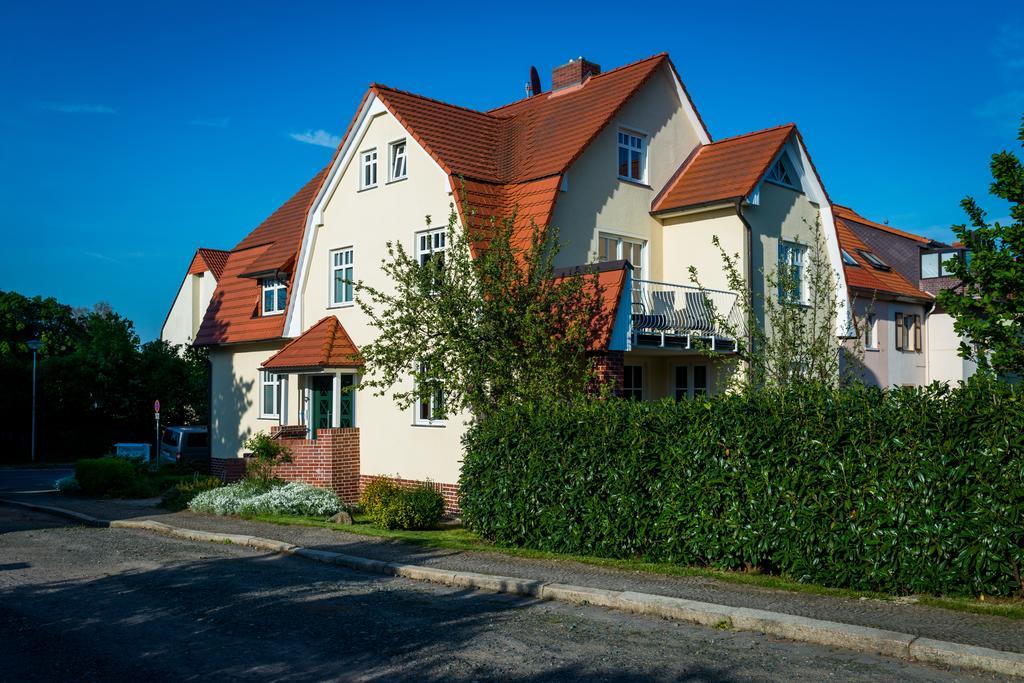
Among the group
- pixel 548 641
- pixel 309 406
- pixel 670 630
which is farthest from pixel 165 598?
pixel 309 406

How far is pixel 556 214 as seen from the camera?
61.8 feet

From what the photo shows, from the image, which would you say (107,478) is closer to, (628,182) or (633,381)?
(633,381)

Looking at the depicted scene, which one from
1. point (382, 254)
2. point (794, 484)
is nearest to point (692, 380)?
point (382, 254)

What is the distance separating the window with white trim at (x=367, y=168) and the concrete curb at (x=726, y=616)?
10.6 metres

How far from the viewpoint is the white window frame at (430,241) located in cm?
1991

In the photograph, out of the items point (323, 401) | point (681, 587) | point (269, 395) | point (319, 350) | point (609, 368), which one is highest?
point (319, 350)

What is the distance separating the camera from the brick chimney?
74.6 ft

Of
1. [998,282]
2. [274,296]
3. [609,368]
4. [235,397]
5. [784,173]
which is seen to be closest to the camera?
[998,282]

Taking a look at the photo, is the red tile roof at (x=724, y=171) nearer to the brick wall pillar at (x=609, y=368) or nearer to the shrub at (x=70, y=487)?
the brick wall pillar at (x=609, y=368)

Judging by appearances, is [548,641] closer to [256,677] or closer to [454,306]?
[256,677]

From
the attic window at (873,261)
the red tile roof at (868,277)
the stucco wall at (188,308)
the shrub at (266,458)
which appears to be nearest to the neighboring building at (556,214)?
the shrub at (266,458)

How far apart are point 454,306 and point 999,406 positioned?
8627 mm

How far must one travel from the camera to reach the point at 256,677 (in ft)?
23.2

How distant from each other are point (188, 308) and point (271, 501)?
35971 millimetres
